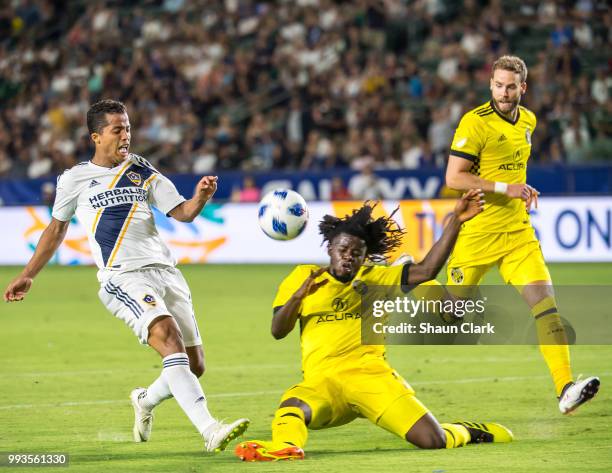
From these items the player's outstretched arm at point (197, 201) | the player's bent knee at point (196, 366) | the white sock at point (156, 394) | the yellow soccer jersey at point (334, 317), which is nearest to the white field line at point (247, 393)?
the player's bent knee at point (196, 366)

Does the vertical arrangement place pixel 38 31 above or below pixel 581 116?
above

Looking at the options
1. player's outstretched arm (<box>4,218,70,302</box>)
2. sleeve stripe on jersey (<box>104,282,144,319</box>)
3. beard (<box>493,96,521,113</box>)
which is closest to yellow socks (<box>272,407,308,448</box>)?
sleeve stripe on jersey (<box>104,282,144,319</box>)

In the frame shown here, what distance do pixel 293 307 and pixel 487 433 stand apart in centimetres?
148

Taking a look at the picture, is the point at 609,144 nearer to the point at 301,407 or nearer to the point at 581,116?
the point at 581,116

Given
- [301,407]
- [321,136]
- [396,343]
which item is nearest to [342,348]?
[301,407]

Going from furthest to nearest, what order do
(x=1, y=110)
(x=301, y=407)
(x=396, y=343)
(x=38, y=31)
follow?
(x=38, y=31) < (x=1, y=110) < (x=396, y=343) < (x=301, y=407)

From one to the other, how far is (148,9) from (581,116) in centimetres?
1246

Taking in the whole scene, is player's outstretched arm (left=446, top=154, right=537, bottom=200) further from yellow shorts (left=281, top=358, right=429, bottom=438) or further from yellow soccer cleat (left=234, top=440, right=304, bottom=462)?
yellow soccer cleat (left=234, top=440, right=304, bottom=462)

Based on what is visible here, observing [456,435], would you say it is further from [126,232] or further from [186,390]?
[126,232]

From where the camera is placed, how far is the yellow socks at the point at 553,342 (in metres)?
8.12

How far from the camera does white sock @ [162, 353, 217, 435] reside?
22.8 feet

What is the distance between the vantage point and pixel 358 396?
7.03 meters

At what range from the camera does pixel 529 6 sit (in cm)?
2605

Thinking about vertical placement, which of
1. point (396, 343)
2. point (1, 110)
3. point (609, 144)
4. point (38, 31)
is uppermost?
point (38, 31)
